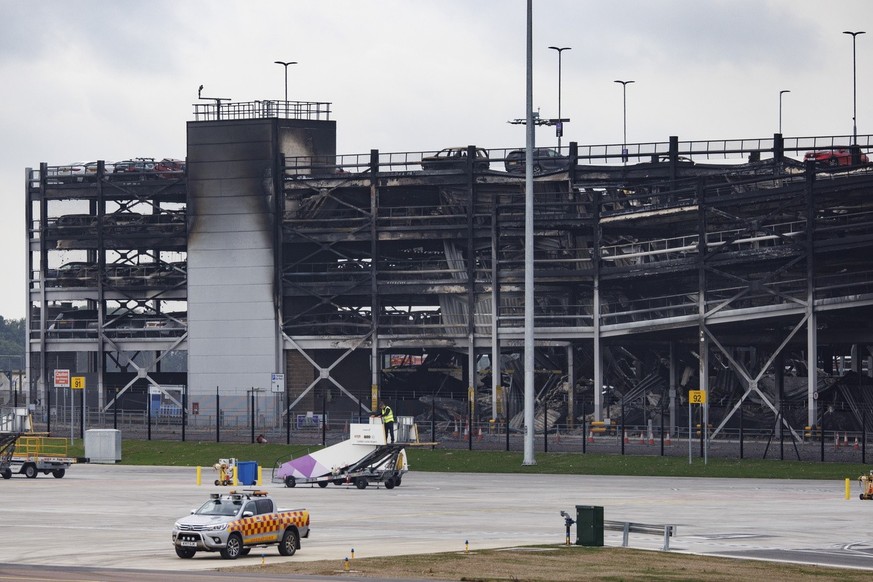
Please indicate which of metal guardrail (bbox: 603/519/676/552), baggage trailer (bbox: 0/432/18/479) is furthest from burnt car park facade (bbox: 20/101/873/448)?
metal guardrail (bbox: 603/519/676/552)

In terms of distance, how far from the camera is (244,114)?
122m

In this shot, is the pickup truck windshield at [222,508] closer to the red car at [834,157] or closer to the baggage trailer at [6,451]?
the baggage trailer at [6,451]

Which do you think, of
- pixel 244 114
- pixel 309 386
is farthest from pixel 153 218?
pixel 309 386

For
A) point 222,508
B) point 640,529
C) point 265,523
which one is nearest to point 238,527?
point 265,523

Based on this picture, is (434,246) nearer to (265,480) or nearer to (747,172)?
(747,172)

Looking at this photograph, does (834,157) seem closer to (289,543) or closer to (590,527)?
(590,527)

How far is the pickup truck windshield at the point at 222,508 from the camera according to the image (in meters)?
39.7

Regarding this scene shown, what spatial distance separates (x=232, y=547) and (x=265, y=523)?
1.28m

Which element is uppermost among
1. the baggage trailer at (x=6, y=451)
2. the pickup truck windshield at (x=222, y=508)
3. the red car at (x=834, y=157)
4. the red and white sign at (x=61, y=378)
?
the red car at (x=834, y=157)

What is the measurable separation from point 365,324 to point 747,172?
31.4m

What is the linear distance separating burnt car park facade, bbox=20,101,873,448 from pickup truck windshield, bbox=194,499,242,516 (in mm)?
64969

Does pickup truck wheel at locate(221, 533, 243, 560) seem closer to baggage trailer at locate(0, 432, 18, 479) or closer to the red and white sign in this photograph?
baggage trailer at locate(0, 432, 18, 479)

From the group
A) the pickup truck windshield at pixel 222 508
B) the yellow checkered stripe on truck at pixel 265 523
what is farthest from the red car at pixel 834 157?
the pickup truck windshield at pixel 222 508

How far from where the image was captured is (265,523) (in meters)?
39.5
